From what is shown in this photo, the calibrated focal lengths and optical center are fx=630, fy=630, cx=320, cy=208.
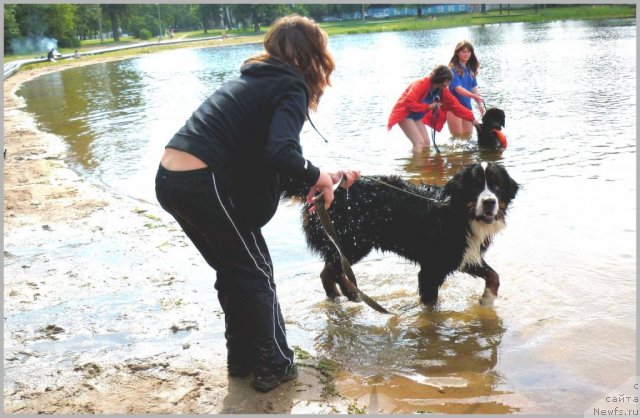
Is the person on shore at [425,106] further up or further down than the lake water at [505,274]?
further up

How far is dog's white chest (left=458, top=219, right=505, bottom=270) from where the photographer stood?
454 centimetres

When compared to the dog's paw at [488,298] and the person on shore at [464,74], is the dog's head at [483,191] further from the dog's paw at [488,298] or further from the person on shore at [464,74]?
the person on shore at [464,74]

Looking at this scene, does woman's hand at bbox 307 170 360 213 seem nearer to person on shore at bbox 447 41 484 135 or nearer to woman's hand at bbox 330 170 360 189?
woman's hand at bbox 330 170 360 189

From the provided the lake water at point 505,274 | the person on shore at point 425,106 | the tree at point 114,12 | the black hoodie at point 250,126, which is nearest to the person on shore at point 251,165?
the black hoodie at point 250,126

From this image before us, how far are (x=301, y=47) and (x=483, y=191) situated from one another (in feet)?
5.88

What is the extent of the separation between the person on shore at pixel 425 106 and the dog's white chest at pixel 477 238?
16.3 ft

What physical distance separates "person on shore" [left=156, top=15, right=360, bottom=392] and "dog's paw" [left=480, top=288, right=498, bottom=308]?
5.98ft

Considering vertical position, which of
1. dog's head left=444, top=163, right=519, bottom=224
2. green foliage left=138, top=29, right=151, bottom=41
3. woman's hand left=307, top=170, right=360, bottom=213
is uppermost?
green foliage left=138, top=29, right=151, bottom=41

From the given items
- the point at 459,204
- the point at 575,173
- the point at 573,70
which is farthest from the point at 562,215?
the point at 573,70

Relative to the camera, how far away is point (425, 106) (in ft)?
31.4

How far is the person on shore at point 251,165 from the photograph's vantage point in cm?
323

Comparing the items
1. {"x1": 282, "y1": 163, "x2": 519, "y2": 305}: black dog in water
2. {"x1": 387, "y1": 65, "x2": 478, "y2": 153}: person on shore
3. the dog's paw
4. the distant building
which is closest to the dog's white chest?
{"x1": 282, "y1": 163, "x2": 519, "y2": 305}: black dog in water

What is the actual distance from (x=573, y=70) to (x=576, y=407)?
17.5 metres

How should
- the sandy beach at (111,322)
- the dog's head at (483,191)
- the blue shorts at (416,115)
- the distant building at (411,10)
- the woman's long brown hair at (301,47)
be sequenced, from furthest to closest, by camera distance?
1. the distant building at (411,10)
2. the blue shorts at (416,115)
3. the dog's head at (483,191)
4. the sandy beach at (111,322)
5. the woman's long brown hair at (301,47)
